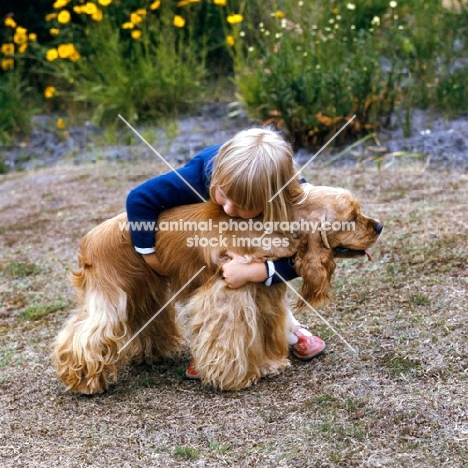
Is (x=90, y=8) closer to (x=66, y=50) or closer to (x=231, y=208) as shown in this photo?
(x=66, y=50)

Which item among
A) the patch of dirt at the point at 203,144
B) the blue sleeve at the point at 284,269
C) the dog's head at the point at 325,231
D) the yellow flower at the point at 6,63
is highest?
the dog's head at the point at 325,231

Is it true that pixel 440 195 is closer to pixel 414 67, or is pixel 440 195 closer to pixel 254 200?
pixel 414 67

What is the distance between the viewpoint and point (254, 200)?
3232 mm

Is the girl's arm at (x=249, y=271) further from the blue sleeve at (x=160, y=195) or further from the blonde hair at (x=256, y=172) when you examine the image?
the blue sleeve at (x=160, y=195)


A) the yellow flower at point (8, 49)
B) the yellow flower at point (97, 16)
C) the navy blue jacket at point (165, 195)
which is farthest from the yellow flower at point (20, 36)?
the navy blue jacket at point (165, 195)

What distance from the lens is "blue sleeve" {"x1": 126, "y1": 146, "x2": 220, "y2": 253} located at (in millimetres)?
3512

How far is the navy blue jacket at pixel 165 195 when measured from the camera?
3.51m

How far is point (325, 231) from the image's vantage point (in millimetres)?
3383

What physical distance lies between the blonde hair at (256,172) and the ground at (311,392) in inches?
34.9

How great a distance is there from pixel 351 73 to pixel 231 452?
16.3 feet

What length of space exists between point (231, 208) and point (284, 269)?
38cm

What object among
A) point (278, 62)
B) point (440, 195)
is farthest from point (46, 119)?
point (440, 195)

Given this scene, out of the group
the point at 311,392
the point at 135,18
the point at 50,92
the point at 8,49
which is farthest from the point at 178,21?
the point at 311,392

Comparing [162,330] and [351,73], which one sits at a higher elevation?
[351,73]
